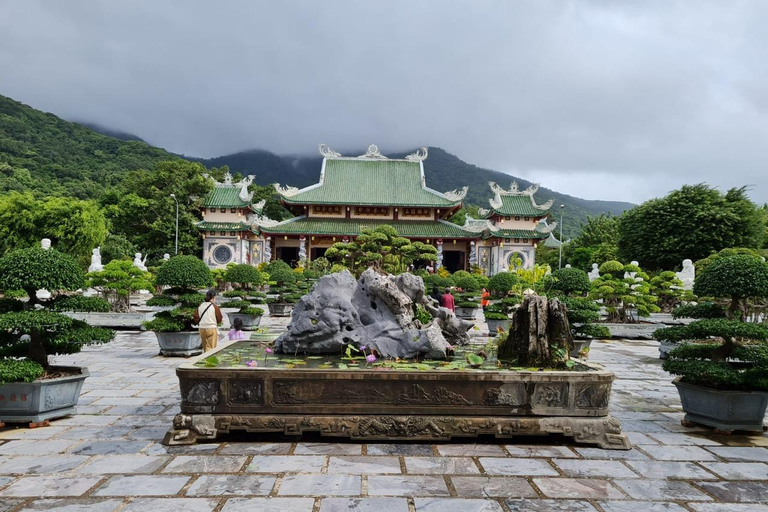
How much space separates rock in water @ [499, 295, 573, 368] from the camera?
16.8ft

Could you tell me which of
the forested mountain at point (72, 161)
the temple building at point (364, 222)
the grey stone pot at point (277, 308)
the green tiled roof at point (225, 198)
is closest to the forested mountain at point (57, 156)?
the forested mountain at point (72, 161)

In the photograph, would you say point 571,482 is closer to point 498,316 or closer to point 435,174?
point 498,316

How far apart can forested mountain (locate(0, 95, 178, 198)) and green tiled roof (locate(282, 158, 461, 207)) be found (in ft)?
76.2

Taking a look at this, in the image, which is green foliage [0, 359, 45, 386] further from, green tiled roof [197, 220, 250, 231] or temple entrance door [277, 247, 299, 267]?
temple entrance door [277, 247, 299, 267]

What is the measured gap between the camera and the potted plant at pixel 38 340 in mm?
4914

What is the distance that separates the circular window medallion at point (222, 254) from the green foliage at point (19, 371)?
100 feet

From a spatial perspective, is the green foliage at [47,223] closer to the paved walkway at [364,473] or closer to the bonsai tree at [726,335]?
the paved walkway at [364,473]

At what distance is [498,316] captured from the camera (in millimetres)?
13805

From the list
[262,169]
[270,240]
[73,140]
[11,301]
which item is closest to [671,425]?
[11,301]

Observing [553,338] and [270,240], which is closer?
[553,338]

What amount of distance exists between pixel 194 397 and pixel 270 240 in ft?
107

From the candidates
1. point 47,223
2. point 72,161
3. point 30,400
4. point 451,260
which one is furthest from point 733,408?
point 72,161

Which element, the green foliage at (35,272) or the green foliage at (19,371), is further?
the green foliage at (35,272)

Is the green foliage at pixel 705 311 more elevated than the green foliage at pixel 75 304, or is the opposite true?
the green foliage at pixel 705 311
